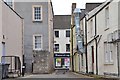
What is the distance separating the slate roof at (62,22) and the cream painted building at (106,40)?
44811 mm

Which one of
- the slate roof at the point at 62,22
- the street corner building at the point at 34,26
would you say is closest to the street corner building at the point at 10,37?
the street corner building at the point at 34,26

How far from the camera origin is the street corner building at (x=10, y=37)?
26.1 m

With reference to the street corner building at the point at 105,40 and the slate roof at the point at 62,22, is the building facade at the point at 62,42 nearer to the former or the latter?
the slate roof at the point at 62,22

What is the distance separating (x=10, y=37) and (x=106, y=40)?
7.87 meters

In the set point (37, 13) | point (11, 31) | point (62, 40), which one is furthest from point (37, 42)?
point (62, 40)

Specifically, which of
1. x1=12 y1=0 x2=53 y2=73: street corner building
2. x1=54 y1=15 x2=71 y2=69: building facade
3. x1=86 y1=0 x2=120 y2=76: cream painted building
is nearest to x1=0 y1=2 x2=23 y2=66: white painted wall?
x1=86 y1=0 x2=120 y2=76: cream painted building

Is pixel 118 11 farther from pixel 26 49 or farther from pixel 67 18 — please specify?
pixel 67 18

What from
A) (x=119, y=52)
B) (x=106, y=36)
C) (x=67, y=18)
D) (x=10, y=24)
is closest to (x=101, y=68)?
(x=106, y=36)

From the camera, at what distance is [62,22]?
8250 centimetres

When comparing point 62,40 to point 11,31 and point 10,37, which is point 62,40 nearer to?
point 11,31

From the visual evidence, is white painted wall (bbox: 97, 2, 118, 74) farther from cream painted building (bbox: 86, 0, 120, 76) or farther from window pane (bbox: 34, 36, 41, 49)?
window pane (bbox: 34, 36, 41, 49)

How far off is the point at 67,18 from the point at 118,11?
2433 inches

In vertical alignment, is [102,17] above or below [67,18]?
below

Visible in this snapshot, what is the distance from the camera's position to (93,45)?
110 feet
